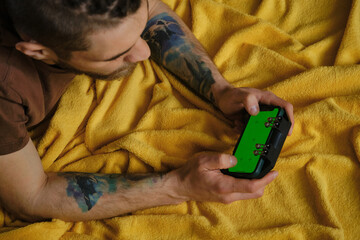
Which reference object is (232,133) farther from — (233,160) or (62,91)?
(62,91)

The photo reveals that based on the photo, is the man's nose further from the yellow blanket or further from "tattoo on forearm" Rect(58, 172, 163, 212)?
"tattoo on forearm" Rect(58, 172, 163, 212)

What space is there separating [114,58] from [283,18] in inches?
21.7

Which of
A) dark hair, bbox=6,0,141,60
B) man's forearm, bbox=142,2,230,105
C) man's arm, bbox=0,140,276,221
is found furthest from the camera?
man's forearm, bbox=142,2,230,105

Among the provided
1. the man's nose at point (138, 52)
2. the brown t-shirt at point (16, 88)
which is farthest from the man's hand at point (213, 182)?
the brown t-shirt at point (16, 88)

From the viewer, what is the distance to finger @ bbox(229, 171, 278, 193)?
0.88 meters

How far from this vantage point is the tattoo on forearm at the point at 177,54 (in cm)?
111

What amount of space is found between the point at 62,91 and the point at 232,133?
0.44m

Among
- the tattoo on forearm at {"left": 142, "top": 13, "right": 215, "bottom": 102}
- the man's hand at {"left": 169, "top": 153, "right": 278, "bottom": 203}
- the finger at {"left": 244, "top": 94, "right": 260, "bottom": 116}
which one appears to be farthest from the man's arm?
the tattoo on forearm at {"left": 142, "top": 13, "right": 215, "bottom": 102}

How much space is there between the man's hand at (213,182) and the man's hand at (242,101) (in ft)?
0.46

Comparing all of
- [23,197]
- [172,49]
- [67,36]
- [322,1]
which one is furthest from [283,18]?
[23,197]

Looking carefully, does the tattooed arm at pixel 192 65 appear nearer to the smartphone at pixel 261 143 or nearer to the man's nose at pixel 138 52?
the smartphone at pixel 261 143

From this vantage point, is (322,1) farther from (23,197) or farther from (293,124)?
(23,197)

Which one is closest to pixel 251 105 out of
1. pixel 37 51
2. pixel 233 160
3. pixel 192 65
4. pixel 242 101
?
pixel 242 101

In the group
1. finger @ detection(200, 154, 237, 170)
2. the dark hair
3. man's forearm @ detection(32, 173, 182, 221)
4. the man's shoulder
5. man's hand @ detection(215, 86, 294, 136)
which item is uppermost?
the dark hair
